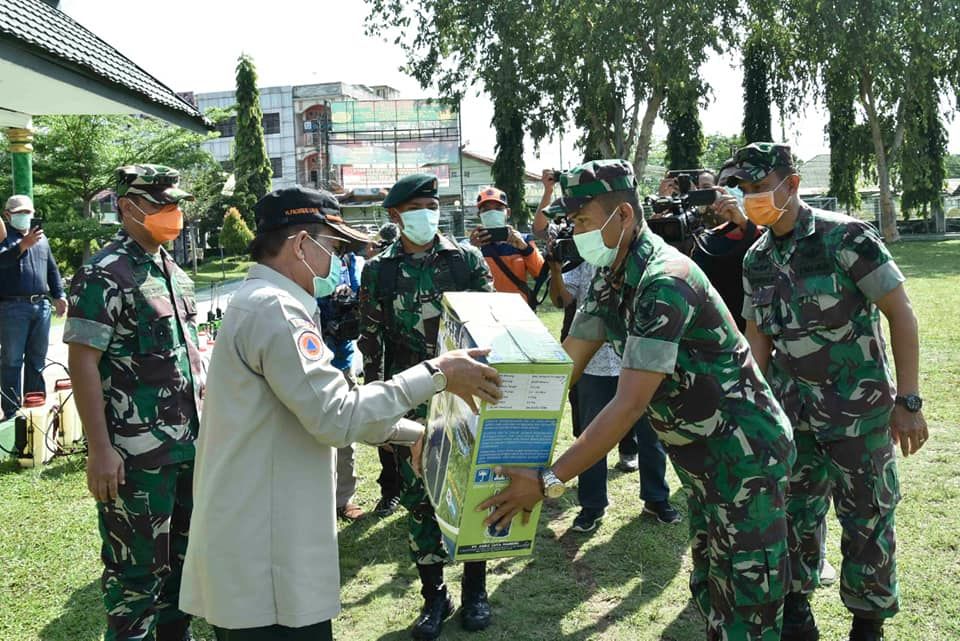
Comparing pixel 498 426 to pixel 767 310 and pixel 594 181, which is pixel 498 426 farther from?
pixel 767 310

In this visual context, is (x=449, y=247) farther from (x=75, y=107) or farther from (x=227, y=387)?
(x=75, y=107)

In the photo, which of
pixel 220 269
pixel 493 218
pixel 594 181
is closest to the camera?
pixel 594 181

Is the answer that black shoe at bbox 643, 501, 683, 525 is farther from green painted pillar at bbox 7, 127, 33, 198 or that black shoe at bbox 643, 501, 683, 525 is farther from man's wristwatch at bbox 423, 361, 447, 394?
green painted pillar at bbox 7, 127, 33, 198

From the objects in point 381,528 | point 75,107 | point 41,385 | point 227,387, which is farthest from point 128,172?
point 41,385

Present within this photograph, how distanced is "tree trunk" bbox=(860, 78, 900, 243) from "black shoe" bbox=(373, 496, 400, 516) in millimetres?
32316

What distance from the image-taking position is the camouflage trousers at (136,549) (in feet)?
10.6

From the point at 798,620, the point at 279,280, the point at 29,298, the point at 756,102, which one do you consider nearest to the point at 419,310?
the point at 279,280

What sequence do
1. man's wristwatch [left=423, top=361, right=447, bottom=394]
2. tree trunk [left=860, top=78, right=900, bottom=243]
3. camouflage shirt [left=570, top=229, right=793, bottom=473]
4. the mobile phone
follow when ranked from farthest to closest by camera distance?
tree trunk [left=860, top=78, right=900, bottom=243] → the mobile phone → camouflage shirt [left=570, top=229, right=793, bottom=473] → man's wristwatch [left=423, top=361, right=447, bottom=394]

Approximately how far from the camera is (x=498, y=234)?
242 inches

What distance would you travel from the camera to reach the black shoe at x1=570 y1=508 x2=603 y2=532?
5.12 m

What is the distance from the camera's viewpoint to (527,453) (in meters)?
2.36

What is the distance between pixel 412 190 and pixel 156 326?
150cm

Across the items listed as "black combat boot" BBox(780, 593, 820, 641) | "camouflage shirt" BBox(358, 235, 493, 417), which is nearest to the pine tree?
"camouflage shirt" BBox(358, 235, 493, 417)

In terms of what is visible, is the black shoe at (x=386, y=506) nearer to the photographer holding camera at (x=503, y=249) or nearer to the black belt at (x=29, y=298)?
the photographer holding camera at (x=503, y=249)
